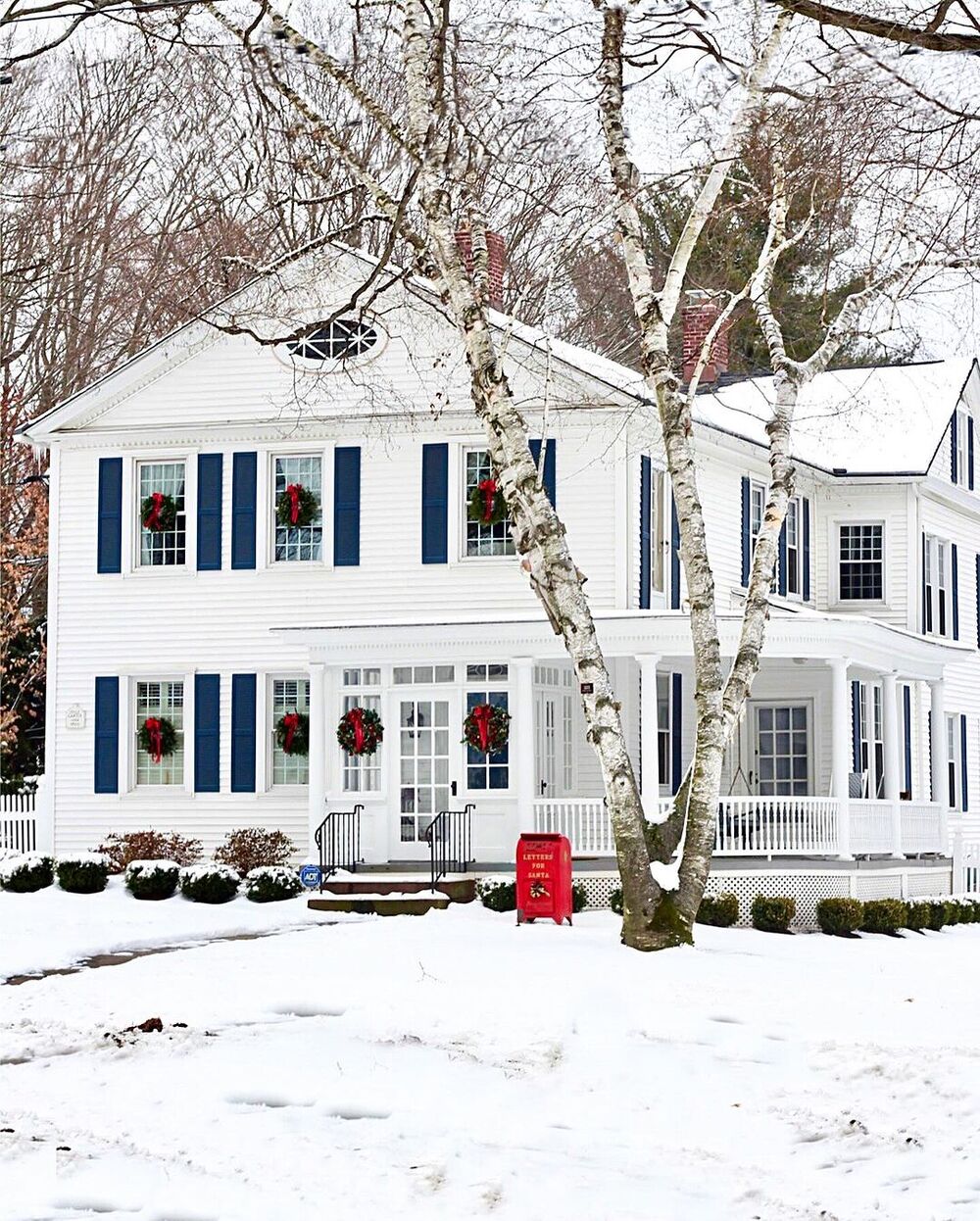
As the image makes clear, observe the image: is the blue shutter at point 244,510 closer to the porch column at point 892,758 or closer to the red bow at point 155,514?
the red bow at point 155,514

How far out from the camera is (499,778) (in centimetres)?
2364

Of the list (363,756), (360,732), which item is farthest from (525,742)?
(363,756)

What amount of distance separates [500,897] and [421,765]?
346 cm

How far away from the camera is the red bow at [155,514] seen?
25.8 m

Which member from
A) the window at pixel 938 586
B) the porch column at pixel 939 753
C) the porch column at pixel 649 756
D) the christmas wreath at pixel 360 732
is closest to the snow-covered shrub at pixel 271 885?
the christmas wreath at pixel 360 732

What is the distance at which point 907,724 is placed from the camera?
98.1 ft

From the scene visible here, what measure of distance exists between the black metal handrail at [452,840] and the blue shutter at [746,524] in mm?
6180

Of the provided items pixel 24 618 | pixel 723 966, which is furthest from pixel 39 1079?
pixel 24 618

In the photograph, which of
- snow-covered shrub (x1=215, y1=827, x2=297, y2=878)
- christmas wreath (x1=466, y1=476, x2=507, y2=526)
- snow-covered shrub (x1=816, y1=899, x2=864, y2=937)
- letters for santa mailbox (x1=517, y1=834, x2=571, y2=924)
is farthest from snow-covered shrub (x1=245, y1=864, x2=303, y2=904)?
snow-covered shrub (x1=816, y1=899, x2=864, y2=937)

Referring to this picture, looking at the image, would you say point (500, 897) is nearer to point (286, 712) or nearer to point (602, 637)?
point (602, 637)

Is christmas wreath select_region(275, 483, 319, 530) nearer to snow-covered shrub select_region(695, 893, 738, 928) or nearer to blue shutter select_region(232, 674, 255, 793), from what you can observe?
blue shutter select_region(232, 674, 255, 793)

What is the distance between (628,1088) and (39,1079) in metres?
3.08

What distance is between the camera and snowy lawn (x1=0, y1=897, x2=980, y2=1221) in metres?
7.62

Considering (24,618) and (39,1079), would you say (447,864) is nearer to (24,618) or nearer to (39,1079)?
(39,1079)
